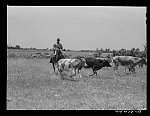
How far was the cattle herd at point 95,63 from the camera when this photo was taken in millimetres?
9219

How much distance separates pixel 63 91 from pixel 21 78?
1.63 m

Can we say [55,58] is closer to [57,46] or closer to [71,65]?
[71,65]

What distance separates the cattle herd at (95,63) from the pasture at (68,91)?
746mm

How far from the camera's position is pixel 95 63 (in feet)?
33.7

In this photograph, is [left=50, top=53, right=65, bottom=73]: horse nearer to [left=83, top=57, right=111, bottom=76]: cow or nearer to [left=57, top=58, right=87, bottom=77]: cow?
[left=57, top=58, right=87, bottom=77]: cow

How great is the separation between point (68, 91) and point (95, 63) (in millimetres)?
3376

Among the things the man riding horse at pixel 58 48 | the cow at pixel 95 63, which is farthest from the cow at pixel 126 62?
the man riding horse at pixel 58 48

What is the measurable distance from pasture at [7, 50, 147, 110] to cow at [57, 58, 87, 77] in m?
0.68

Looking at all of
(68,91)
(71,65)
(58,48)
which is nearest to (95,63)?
(71,65)

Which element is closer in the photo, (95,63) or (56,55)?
(56,55)

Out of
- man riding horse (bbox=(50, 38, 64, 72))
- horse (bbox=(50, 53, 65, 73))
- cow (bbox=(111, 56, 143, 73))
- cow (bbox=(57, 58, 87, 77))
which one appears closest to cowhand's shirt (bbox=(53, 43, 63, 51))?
man riding horse (bbox=(50, 38, 64, 72))

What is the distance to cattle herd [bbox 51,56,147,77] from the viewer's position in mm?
9219
